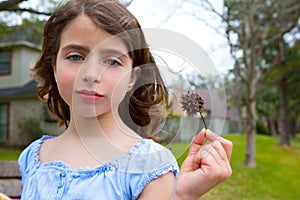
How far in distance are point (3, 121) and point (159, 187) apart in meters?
13.7

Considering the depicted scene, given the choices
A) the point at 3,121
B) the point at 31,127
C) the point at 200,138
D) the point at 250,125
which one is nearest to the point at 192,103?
the point at 200,138

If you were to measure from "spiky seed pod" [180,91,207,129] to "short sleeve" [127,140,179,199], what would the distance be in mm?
107

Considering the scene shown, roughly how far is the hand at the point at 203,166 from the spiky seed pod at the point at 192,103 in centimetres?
4

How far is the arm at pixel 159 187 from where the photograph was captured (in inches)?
36.0

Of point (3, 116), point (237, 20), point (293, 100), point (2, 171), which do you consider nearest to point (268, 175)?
point (237, 20)

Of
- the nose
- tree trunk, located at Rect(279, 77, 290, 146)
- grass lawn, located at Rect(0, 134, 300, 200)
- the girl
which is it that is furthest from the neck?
tree trunk, located at Rect(279, 77, 290, 146)

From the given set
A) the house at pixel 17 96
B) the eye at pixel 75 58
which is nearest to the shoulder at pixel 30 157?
the eye at pixel 75 58

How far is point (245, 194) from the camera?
21.5 feet

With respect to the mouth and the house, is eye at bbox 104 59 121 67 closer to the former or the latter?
the mouth

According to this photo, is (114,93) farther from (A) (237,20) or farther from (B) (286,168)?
(B) (286,168)

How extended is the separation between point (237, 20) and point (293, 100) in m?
10.8

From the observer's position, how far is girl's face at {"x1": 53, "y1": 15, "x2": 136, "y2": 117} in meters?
0.84

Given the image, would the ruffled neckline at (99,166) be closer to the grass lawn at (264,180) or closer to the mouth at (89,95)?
the mouth at (89,95)

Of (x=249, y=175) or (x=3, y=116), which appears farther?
(x=3, y=116)
